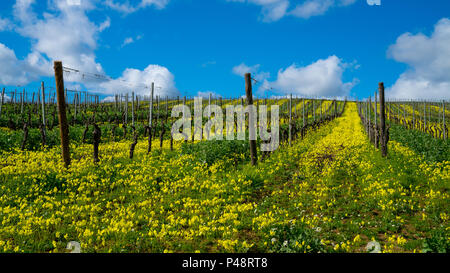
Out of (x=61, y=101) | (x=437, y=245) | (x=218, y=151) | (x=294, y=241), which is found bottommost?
(x=294, y=241)

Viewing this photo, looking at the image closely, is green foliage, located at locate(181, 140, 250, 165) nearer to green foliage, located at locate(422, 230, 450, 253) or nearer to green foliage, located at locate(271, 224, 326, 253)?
green foliage, located at locate(271, 224, 326, 253)

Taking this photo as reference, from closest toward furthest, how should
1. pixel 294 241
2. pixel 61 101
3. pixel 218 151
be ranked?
pixel 294 241 < pixel 61 101 < pixel 218 151

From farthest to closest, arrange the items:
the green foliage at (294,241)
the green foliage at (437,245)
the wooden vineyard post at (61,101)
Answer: the wooden vineyard post at (61,101) < the green foliage at (294,241) < the green foliage at (437,245)

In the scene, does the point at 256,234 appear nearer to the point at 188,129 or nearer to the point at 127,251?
the point at 127,251

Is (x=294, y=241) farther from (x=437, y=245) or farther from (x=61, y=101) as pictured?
(x=61, y=101)

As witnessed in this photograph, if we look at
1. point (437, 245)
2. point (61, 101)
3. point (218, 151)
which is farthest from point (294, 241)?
point (61, 101)

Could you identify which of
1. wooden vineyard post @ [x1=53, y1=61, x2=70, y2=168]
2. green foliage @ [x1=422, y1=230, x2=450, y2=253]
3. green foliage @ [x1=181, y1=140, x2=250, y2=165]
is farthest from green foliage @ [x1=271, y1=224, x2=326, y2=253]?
wooden vineyard post @ [x1=53, y1=61, x2=70, y2=168]

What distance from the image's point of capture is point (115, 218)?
25.7ft

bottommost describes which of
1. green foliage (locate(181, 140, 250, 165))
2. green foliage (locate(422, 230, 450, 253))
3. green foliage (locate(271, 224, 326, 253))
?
green foliage (locate(271, 224, 326, 253))

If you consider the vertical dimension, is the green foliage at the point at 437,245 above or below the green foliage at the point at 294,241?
above

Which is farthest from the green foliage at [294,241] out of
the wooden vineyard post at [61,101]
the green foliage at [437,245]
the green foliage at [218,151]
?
the wooden vineyard post at [61,101]

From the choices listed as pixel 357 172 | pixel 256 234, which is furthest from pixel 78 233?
pixel 357 172

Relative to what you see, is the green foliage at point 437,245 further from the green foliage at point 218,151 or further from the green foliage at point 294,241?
the green foliage at point 218,151
